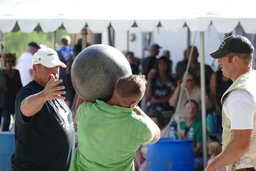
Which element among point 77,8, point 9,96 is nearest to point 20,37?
point 9,96

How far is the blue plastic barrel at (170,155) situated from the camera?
5.98 metres

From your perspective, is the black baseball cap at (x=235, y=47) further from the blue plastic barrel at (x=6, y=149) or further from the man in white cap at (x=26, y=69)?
the man in white cap at (x=26, y=69)

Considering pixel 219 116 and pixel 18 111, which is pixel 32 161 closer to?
pixel 18 111

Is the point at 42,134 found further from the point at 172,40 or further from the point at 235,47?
the point at 172,40

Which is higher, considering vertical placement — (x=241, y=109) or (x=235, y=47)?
(x=235, y=47)

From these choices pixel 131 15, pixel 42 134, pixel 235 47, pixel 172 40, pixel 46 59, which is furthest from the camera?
pixel 172 40

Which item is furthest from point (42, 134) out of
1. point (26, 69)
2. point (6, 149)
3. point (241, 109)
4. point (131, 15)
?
point (26, 69)

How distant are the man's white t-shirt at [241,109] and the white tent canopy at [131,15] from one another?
3.11 meters

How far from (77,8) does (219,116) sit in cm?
270

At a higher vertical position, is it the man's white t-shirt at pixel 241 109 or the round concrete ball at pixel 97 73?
the round concrete ball at pixel 97 73

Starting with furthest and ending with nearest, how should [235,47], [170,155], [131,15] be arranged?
[131,15], [170,155], [235,47]

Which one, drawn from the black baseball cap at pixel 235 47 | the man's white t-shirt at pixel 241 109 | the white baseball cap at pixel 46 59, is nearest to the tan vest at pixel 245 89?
the man's white t-shirt at pixel 241 109

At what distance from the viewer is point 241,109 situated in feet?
9.60

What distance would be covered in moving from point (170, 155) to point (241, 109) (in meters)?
3.15
